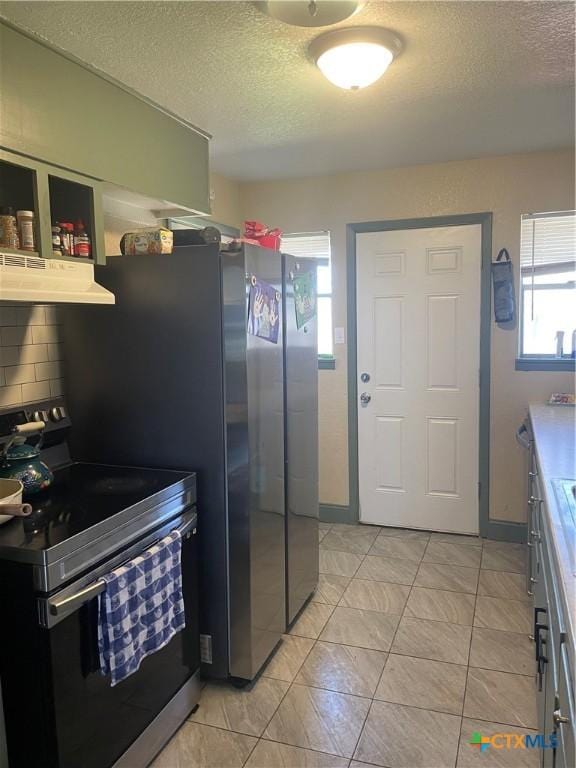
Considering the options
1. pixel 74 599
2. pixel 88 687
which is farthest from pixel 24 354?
pixel 88 687

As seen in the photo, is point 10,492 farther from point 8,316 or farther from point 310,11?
point 310,11

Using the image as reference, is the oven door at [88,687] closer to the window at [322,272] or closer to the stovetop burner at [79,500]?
the stovetop burner at [79,500]

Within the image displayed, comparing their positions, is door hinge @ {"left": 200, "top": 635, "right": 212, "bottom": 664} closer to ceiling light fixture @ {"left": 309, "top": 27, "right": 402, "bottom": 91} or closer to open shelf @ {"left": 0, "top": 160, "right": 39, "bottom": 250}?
open shelf @ {"left": 0, "top": 160, "right": 39, "bottom": 250}

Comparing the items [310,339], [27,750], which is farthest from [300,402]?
[27,750]

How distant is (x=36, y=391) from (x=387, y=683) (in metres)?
1.84

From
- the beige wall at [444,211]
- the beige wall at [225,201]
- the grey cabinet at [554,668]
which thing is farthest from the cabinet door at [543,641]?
the beige wall at [225,201]

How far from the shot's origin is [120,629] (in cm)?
174

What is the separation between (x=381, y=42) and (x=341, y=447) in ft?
8.89

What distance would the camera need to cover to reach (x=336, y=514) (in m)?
4.19

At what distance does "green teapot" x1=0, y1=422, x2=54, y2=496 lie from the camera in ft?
6.35

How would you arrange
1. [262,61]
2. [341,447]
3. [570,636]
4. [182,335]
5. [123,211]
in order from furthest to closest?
[341,447]
[123,211]
[182,335]
[262,61]
[570,636]

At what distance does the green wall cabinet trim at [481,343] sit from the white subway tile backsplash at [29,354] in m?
2.10

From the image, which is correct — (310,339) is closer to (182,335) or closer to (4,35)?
(182,335)

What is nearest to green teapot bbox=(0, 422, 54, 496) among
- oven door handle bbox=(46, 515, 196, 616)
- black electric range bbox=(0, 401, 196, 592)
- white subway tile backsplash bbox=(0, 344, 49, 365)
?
black electric range bbox=(0, 401, 196, 592)
